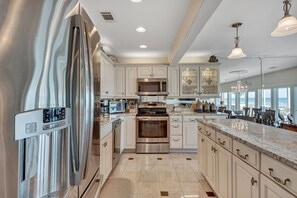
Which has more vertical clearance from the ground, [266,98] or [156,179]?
[266,98]

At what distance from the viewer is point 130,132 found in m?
4.73

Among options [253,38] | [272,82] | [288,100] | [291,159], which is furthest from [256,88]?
[291,159]

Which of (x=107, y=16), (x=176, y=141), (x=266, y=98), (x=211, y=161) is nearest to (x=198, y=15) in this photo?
(x=107, y=16)

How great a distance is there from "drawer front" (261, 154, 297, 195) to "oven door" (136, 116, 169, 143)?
3388mm

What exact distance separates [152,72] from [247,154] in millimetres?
3811

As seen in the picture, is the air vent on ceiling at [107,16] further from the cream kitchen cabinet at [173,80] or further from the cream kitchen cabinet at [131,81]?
the cream kitchen cabinet at [173,80]

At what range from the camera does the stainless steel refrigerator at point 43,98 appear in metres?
0.58

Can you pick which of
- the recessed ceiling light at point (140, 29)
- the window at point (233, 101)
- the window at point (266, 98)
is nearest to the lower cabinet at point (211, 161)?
the recessed ceiling light at point (140, 29)

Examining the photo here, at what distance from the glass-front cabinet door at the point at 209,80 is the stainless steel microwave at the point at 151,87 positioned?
0.97 metres

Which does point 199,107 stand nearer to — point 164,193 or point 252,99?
point 164,193

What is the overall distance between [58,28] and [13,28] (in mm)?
224

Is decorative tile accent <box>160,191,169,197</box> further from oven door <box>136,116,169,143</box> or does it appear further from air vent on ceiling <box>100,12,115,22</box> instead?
air vent on ceiling <box>100,12,115,22</box>

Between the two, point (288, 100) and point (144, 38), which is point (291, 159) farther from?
point (288, 100)

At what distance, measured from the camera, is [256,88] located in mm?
9609
